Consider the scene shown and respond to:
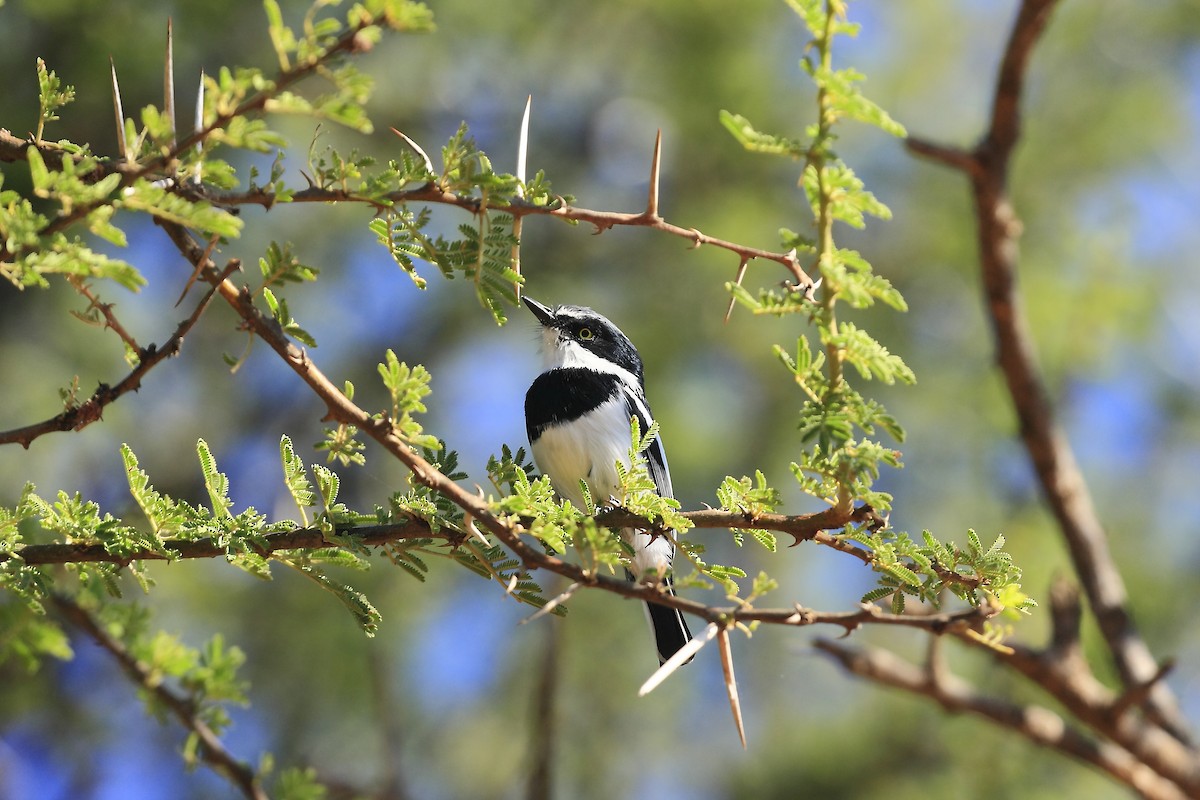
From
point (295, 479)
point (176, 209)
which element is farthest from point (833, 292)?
point (295, 479)

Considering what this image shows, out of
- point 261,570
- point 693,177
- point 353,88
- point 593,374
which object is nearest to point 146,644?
point 261,570

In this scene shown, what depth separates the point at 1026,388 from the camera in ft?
11.8

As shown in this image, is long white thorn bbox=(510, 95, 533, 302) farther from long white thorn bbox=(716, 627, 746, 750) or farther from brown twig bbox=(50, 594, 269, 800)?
brown twig bbox=(50, 594, 269, 800)

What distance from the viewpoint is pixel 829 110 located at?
1.48m

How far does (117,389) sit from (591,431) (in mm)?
2283

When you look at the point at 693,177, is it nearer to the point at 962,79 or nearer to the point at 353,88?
the point at 962,79

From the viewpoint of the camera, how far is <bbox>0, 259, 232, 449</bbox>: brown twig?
1.59 m

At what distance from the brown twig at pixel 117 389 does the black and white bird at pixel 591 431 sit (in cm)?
201

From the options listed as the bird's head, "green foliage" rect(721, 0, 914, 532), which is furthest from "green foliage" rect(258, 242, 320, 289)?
the bird's head

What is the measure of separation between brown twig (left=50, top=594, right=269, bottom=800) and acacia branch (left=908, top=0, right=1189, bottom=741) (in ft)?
7.35

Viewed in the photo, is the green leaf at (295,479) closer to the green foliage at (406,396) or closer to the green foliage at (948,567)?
the green foliage at (406,396)

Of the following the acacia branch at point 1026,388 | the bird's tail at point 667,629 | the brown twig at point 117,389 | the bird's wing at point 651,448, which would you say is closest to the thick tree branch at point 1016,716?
the acacia branch at point 1026,388

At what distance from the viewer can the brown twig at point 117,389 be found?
1.59m

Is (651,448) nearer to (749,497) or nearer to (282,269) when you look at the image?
(749,497)
